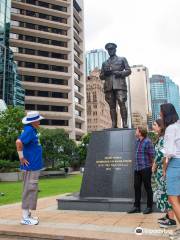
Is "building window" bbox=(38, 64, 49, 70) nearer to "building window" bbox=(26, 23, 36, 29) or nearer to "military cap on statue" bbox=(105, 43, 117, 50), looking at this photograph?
"building window" bbox=(26, 23, 36, 29)

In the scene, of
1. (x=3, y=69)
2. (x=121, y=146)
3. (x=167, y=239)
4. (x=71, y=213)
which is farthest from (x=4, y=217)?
(x=3, y=69)

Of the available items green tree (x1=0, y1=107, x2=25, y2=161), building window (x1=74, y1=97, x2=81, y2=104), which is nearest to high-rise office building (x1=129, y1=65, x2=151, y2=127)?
building window (x1=74, y1=97, x2=81, y2=104)

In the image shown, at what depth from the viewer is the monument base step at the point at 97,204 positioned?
8.09 metres

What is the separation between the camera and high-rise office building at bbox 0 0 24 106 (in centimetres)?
5659

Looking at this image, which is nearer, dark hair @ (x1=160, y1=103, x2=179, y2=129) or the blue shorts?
the blue shorts

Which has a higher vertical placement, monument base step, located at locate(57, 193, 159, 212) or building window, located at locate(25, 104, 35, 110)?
building window, located at locate(25, 104, 35, 110)

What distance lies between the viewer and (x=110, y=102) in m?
10.6

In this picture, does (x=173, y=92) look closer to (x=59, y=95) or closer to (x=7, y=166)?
(x=59, y=95)

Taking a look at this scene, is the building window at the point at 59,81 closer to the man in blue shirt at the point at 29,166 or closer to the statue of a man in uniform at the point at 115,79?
the statue of a man in uniform at the point at 115,79

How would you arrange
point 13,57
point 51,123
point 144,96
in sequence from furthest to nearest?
point 144,96 → point 51,123 → point 13,57

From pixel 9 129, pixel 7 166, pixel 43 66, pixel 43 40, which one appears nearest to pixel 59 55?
pixel 43 40

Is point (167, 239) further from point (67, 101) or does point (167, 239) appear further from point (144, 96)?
point (144, 96)

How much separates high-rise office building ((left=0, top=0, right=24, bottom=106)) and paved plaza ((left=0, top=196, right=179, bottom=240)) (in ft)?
168

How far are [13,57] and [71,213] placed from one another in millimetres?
58511
